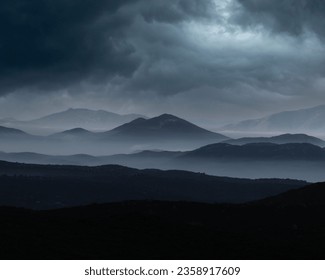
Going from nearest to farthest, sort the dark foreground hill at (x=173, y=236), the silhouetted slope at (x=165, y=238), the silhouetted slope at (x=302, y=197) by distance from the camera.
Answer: the silhouetted slope at (x=165, y=238)
the dark foreground hill at (x=173, y=236)
the silhouetted slope at (x=302, y=197)

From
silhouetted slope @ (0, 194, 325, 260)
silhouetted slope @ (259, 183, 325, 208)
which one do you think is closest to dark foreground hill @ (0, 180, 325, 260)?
silhouetted slope @ (0, 194, 325, 260)

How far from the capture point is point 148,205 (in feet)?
278

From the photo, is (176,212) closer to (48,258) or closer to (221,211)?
(221,211)

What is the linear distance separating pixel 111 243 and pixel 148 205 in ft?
122

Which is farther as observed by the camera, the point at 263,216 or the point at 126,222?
the point at 263,216

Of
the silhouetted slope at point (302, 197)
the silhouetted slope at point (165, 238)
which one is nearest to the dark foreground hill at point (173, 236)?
the silhouetted slope at point (165, 238)

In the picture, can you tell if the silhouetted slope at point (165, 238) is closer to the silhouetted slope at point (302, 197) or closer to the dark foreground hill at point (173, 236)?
the dark foreground hill at point (173, 236)

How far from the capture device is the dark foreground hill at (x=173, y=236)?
44375 mm

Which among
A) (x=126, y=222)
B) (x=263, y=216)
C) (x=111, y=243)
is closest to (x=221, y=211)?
(x=263, y=216)

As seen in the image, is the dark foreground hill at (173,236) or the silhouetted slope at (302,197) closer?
the dark foreground hill at (173,236)

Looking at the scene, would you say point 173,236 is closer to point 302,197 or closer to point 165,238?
point 165,238

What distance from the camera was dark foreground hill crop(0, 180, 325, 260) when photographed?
44.4 metres

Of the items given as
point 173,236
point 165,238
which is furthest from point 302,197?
point 165,238

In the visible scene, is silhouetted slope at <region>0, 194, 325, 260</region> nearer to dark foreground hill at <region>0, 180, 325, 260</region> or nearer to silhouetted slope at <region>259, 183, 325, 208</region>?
dark foreground hill at <region>0, 180, 325, 260</region>
